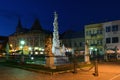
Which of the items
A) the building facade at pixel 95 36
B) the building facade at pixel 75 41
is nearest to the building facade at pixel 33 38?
the building facade at pixel 75 41

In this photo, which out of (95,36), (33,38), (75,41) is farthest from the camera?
(33,38)

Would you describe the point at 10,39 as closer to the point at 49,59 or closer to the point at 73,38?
the point at 73,38

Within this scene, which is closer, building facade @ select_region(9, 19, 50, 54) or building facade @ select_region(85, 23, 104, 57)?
building facade @ select_region(85, 23, 104, 57)

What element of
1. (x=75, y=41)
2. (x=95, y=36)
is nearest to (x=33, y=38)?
(x=75, y=41)

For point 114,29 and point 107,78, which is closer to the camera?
point 107,78

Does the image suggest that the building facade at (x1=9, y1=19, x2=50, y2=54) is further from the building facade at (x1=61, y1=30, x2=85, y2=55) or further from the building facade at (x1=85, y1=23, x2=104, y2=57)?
the building facade at (x1=85, y1=23, x2=104, y2=57)

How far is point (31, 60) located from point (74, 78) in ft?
54.9

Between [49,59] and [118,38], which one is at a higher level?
[118,38]

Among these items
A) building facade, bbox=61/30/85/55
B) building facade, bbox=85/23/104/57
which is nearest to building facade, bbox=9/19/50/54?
building facade, bbox=61/30/85/55

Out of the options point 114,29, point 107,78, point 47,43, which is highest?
point 114,29

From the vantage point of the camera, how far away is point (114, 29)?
65.4 m

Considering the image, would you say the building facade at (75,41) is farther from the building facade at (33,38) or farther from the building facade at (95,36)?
the building facade at (33,38)

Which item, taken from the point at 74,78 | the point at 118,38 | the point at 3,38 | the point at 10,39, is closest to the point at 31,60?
the point at 74,78

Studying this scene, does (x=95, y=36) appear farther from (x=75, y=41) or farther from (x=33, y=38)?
(x=33, y=38)
